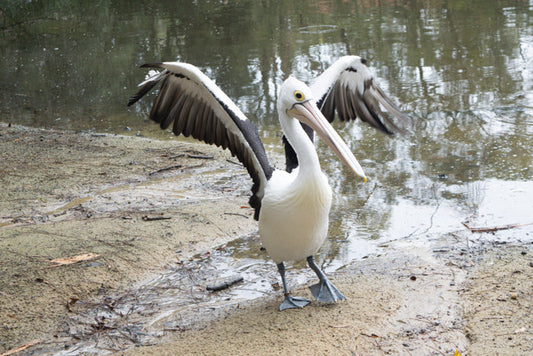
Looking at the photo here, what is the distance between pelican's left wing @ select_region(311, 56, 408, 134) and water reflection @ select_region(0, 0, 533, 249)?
0.33 meters

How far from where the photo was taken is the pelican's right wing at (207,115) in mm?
3795

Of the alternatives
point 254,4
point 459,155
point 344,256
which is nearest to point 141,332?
point 344,256

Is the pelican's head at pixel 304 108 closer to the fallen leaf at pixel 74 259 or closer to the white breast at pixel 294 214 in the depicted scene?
the white breast at pixel 294 214

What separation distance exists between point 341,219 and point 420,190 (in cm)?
87

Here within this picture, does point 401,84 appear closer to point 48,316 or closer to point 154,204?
point 154,204

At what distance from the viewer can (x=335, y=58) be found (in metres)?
9.62

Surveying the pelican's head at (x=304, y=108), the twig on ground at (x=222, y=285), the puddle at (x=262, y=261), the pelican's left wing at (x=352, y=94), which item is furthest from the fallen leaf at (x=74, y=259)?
the pelican's left wing at (x=352, y=94)

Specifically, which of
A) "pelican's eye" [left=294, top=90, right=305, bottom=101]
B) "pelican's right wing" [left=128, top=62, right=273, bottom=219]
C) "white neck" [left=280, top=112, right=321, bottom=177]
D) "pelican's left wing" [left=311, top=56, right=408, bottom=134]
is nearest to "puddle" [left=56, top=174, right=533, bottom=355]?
"pelican's right wing" [left=128, top=62, right=273, bottom=219]

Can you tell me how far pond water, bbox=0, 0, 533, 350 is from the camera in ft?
16.5

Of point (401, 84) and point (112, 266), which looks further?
point (401, 84)

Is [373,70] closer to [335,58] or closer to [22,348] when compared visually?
[335,58]

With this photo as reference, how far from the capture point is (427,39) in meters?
10.1

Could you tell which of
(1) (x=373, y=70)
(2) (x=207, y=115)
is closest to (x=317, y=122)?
(2) (x=207, y=115)

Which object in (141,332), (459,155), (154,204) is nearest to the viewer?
(141,332)
